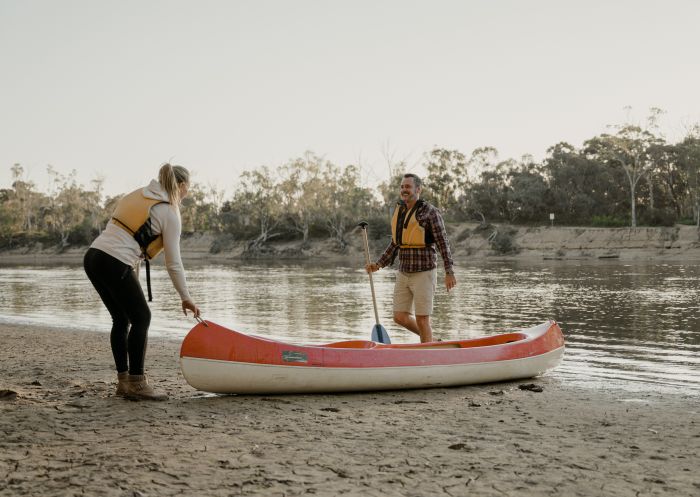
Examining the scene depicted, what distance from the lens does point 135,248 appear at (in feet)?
16.0

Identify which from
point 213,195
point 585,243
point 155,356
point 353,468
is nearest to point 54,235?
point 213,195

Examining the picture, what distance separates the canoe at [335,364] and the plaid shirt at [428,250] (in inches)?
30.6

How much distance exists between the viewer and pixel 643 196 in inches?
2157

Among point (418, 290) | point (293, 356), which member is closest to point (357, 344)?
point (418, 290)

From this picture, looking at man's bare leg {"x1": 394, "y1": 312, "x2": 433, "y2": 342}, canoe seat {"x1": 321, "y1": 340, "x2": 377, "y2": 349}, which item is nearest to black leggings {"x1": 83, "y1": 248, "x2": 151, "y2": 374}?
canoe seat {"x1": 321, "y1": 340, "x2": 377, "y2": 349}

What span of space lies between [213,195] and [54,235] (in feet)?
66.5

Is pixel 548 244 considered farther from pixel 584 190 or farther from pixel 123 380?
pixel 123 380

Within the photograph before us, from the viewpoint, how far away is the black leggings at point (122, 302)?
4789 mm

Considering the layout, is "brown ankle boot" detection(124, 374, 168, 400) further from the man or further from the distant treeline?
the distant treeline

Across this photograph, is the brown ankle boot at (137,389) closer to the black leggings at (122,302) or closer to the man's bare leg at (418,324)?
the black leggings at (122,302)

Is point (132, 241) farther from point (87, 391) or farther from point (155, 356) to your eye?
point (155, 356)

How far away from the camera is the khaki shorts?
6734 mm

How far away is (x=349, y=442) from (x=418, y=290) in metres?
2.77

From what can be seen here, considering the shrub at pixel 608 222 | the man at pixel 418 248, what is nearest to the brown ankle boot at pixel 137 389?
the man at pixel 418 248
